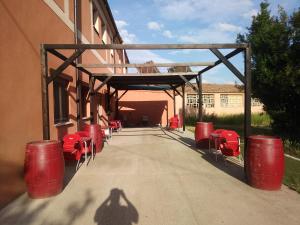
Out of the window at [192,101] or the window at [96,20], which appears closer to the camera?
the window at [96,20]

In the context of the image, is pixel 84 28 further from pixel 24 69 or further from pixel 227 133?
pixel 227 133

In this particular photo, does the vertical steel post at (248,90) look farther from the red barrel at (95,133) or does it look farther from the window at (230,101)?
the window at (230,101)

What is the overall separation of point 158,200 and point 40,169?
1917mm

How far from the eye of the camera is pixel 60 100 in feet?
25.7

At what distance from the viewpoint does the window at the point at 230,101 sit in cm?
3334

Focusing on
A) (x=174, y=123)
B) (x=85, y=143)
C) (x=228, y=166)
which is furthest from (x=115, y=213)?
(x=174, y=123)

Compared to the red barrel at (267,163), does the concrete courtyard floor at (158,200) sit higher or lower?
lower

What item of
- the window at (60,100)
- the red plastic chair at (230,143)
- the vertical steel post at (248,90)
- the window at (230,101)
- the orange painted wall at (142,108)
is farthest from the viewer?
the window at (230,101)

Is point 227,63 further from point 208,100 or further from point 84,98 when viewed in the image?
point 208,100

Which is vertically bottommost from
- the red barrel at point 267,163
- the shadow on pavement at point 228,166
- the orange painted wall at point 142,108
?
the shadow on pavement at point 228,166

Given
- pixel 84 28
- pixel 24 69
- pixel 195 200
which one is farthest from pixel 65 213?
pixel 84 28

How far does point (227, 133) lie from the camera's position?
705cm

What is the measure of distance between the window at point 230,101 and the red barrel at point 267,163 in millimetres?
29035

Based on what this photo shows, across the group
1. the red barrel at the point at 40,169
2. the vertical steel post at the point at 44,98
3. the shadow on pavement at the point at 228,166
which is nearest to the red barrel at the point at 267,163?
the shadow on pavement at the point at 228,166
